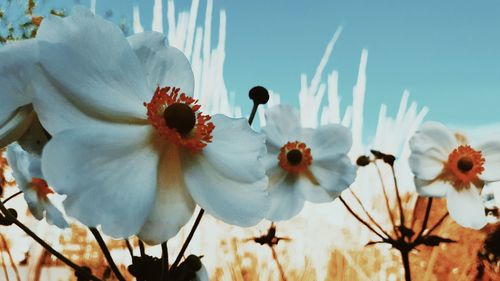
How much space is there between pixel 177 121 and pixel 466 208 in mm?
1174

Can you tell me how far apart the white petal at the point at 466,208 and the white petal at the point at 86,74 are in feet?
3.73

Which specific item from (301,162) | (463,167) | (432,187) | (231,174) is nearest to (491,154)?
(463,167)

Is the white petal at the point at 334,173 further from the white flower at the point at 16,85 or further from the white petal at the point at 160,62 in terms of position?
the white flower at the point at 16,85

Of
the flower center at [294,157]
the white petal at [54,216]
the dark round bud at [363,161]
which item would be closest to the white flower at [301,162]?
the flower center at [294,157]

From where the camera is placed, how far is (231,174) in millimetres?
592

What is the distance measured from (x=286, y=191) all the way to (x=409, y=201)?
75.8 inches

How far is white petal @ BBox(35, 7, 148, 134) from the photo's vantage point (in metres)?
0.49

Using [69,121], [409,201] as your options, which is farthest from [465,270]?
[69,121]

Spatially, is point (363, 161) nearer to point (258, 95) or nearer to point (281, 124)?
point (281, 124)

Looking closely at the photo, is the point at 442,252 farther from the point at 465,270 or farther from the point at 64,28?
the point at 64,28

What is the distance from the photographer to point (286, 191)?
1.39 m

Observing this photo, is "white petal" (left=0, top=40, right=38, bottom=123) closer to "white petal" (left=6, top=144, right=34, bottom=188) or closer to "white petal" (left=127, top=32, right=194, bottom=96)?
"white petal" (left=127, top=32, right=194, bottom=96)

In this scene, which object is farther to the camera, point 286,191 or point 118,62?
point 286,191

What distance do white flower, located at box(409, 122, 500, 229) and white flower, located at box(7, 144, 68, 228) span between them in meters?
0.93
